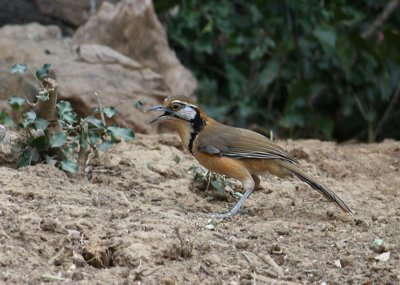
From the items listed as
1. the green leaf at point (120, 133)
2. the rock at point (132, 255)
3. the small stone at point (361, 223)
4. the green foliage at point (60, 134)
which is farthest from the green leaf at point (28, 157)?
the small stone at point (361, 223)

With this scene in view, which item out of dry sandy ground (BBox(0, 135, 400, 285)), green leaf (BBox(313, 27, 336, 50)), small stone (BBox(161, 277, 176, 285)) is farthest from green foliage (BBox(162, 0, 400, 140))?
small stone (BBox(161, 277, 176, 285))

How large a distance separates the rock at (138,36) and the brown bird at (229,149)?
13.3 feet

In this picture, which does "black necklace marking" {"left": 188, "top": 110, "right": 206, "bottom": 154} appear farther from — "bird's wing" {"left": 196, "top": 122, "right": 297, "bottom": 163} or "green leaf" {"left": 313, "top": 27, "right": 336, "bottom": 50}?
"green leaf" {"left": 313, "top": 27, "right": 336, "bottom": 50}

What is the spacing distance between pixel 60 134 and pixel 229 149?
125cm

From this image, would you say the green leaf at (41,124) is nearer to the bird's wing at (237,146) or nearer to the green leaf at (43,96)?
the green leaf at (43,96)

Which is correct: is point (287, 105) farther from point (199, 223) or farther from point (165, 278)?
point (165, 278)

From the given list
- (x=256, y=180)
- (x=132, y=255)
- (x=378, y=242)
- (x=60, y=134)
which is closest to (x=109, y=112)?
(x=60, y=134)

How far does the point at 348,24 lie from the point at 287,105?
4.13 feet

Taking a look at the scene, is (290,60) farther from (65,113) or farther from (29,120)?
(29,120)

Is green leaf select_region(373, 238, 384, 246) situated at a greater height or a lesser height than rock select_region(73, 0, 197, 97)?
greater

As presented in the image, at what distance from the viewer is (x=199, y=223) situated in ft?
19.8

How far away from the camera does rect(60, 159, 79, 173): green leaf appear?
673cm

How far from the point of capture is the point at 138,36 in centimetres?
1114

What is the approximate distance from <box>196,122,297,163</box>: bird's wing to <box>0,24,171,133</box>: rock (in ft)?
9.10
